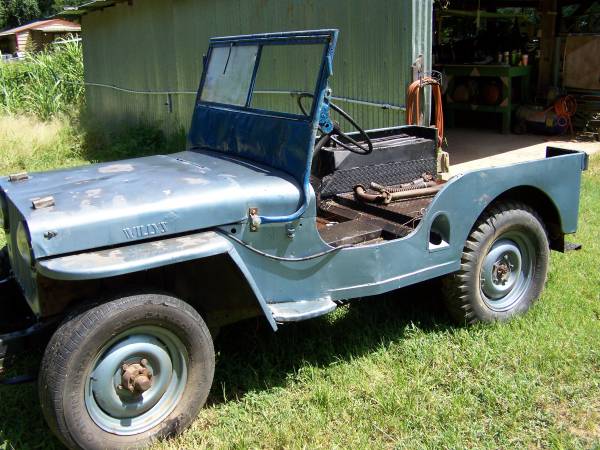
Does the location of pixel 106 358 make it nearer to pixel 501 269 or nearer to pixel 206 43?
pixel 501 269

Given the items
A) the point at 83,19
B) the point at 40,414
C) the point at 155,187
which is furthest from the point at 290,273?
the point at 83,19

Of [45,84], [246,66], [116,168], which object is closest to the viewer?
[116,168]

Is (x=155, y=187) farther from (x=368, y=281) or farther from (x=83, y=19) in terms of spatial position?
(x=83, y=19)

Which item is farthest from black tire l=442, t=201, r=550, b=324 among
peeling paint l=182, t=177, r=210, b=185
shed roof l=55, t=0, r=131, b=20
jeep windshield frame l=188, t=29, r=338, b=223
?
shed roof l=55, t=0, r=131, b=20

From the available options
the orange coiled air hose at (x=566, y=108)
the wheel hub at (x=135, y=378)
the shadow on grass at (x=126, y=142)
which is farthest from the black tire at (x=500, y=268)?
the shadow on grass at (x=126, y=142)

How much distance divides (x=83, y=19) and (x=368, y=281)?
50.2ft

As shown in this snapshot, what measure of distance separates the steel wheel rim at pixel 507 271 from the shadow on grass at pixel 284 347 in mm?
307

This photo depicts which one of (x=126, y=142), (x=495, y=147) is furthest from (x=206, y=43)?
(x=495, y=147)

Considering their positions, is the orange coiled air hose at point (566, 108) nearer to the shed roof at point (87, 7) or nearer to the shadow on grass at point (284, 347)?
the shadow on grass at point (284, 347)

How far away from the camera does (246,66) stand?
12.6 feet

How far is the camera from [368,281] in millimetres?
3518

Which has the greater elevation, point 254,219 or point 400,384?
point 254,219

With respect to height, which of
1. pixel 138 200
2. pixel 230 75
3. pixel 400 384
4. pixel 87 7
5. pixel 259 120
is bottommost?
pixel 400 384

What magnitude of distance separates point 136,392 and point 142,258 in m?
0.61
